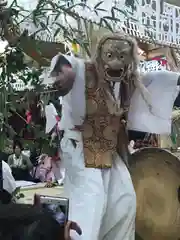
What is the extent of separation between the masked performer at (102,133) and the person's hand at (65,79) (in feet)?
0.04

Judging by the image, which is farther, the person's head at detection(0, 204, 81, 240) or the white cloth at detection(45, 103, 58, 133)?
the white cloth at detection(45, 103, 58, 133)

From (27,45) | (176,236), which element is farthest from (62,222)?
(176,236)

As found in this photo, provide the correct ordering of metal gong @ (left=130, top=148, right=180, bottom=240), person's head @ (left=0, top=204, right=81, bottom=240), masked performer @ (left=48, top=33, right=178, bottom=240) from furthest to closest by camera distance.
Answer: metal gong @ (left=130, top=148, right=180, bottom=240) → masked performer @ (left=48, top=33, right=178, bottom=240) → person's head @ (left=0, top=204, right=81, bottom=240)

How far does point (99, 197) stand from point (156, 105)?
41 cm

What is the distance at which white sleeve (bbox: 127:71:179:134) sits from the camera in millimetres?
1786

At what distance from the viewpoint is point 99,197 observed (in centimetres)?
168

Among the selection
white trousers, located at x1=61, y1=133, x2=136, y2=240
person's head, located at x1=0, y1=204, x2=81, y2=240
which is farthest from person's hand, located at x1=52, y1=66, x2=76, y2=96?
person's head, located at x1=0, y1=204, x2=81, y2=240

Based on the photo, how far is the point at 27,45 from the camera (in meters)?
1.16

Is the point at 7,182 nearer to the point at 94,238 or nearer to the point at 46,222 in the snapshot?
the point at 94,238

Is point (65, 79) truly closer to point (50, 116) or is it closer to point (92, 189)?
point (50, 116)

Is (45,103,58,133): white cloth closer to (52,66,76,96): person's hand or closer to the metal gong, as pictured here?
(52,66,76,96): person's hand

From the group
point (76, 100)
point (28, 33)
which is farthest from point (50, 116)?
point (28, 33)

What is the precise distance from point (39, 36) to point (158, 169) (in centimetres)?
104

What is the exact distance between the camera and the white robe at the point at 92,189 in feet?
5.52
